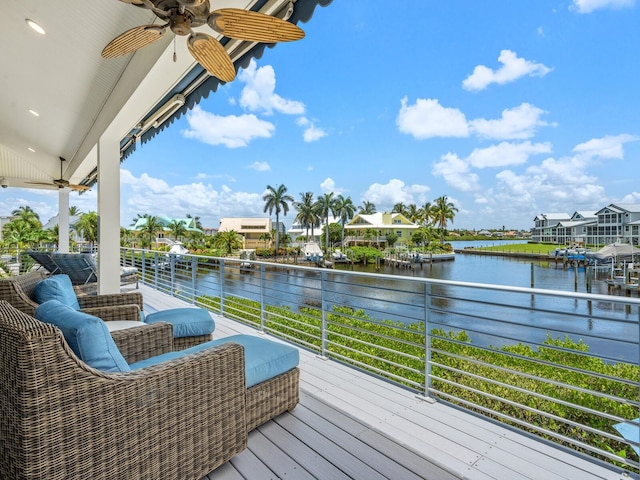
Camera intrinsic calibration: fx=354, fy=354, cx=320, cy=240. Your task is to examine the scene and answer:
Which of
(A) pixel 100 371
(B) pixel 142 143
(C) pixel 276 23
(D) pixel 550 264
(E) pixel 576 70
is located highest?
(E) pixel 576 70

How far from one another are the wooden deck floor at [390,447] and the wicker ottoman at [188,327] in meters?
0.95

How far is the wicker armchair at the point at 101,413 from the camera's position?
1070mm

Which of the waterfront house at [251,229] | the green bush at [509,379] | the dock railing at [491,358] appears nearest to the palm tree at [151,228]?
the waterfront house at [251,229]

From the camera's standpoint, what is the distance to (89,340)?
1.29m

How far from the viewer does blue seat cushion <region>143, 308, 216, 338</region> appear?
2615 millimetres

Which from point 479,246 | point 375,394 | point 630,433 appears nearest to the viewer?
point 630,433

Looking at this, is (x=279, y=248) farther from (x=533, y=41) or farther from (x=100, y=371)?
(x=100, y=371)

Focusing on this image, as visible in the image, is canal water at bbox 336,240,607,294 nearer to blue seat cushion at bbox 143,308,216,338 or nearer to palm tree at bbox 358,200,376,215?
palm tree at bbox 358,200,376,215

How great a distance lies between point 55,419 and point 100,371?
179mm

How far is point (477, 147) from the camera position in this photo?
50469 mm

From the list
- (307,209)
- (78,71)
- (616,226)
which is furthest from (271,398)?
(307,209)

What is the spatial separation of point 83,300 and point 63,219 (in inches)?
275

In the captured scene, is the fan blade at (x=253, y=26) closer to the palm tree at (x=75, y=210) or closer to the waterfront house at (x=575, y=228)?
the waterfront house at (x=575, y=228)

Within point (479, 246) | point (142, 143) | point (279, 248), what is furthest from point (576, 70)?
point (142, 143)
